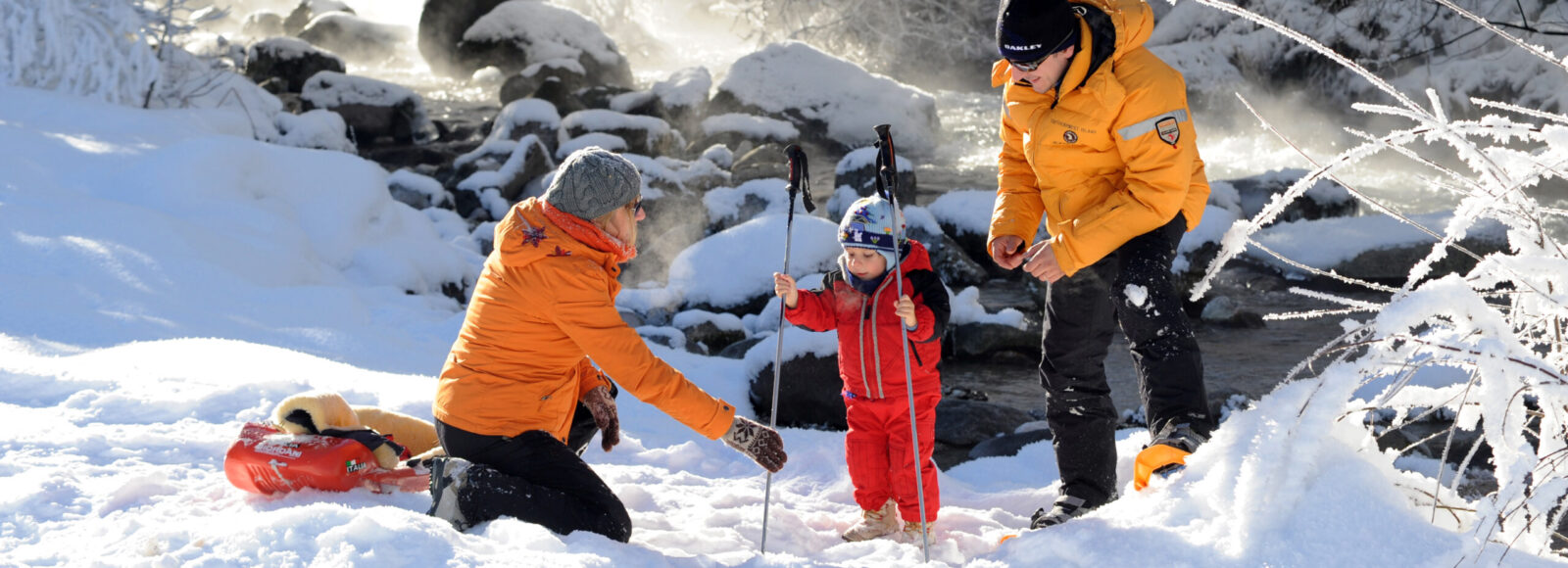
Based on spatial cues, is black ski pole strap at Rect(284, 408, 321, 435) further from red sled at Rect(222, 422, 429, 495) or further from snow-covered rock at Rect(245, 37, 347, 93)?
snow-covered rock at Rect(245, 37, 347, 93)

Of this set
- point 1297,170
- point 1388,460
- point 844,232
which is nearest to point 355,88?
point 1297,170

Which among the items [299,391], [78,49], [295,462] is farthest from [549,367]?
[78,49]

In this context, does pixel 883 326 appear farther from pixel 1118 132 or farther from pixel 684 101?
pixel 684 101

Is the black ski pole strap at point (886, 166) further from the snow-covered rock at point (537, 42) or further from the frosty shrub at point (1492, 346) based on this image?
the snow-covered rock at point (537, 42)

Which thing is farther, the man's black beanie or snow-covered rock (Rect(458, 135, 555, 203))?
snow-covered rock (Rect(458, 135, 555, 203))

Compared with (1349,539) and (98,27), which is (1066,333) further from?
(98,27)

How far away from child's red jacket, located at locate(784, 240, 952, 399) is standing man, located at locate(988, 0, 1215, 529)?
1.29 ft

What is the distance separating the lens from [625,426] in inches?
186

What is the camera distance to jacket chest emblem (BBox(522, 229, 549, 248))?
313 centimetres

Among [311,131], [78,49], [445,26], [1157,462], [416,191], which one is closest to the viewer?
[1157,462]

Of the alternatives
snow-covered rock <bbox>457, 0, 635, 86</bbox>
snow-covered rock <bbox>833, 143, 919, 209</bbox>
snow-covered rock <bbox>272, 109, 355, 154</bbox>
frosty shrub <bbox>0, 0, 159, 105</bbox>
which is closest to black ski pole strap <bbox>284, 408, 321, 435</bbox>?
frosty shrub <bbox>0, 0, 159, 105</bbox>

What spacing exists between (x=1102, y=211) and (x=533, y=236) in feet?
5.10

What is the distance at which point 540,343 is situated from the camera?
324 centimetres

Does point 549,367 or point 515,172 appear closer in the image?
point 549,367
